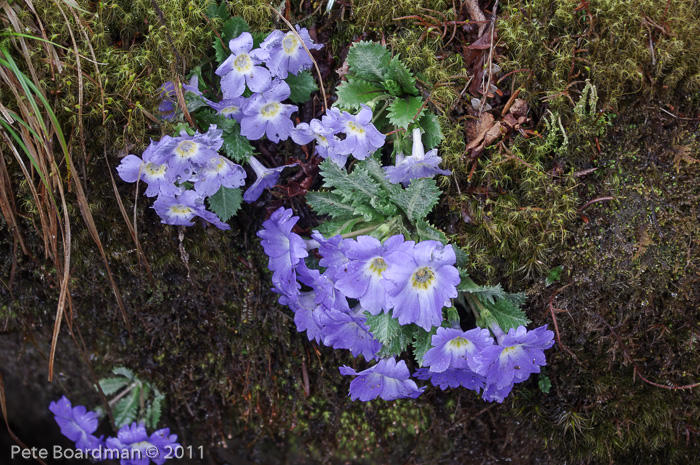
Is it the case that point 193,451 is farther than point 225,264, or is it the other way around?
point 193,451

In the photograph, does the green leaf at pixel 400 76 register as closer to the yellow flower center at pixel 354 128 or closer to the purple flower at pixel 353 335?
the yellow flower center at pixel 354 128

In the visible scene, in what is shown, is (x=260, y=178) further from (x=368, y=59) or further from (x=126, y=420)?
(x=126, y=420)

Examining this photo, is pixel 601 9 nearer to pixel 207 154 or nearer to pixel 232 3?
pixel 232 3

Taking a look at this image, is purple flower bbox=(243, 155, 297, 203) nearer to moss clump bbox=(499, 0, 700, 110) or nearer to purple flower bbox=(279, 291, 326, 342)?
purple flower bbox=(279, 291, 326, 342)

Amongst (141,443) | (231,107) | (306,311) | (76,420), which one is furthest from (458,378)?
(76,420)

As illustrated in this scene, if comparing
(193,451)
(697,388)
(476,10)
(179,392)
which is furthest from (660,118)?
(193,451)

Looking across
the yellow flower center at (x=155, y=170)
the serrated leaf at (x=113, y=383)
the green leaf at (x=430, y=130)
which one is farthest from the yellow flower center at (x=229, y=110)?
the serrated leaf at (x=113, y=383)
